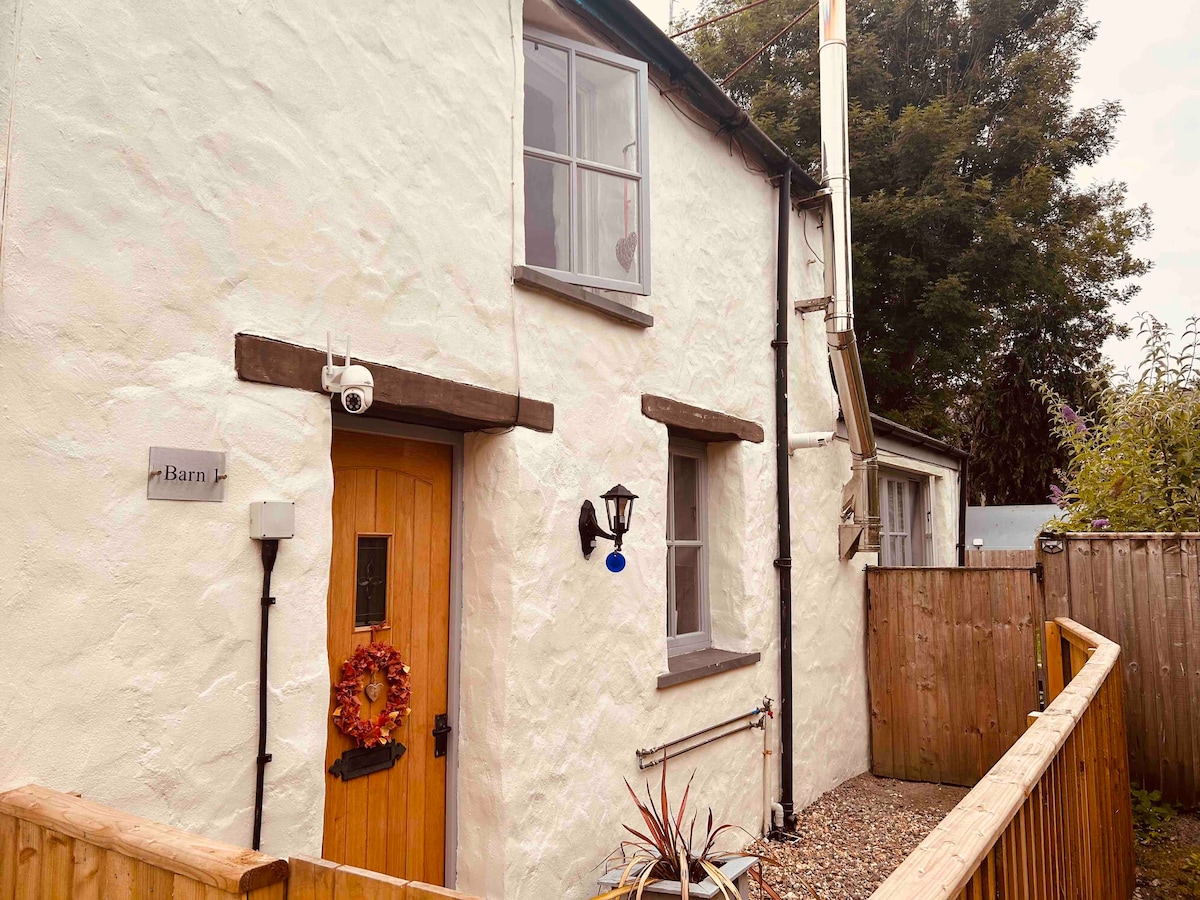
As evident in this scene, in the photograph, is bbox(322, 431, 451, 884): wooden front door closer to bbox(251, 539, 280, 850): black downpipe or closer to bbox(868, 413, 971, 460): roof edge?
bbox(251, 539, 280, 850): black downpipe

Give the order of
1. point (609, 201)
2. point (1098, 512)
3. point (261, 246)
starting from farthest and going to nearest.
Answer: point (1098, 512) → point (609, 201) → point (261, 246)

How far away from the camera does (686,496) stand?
554 cm

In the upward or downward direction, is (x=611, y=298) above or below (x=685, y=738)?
above

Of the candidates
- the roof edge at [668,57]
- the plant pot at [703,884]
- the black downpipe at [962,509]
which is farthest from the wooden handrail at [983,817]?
the black downpipe at [962,509]

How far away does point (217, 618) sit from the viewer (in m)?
2.56

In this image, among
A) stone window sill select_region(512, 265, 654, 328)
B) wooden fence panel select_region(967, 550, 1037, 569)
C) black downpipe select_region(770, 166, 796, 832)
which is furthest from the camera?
wooden fence panel select_region(967, 550, 1037, 569)

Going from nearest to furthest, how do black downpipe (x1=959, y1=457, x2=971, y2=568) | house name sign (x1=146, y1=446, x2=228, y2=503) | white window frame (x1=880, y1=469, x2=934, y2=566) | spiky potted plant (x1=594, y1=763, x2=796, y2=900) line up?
house name sign (x1=146, y1=446, x2=228, y2=503), spiky potted plant (x1=594, y1=763, x2=796, y2=900), white window frame (x1=880, y1=469, x2=934, y2=566), black downpipe (x1=959, y1=457, x2=971, y2=568)

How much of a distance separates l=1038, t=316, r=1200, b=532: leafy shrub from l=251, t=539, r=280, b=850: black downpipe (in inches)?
216

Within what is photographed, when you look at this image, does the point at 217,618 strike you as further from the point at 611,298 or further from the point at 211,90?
the point at 611,298

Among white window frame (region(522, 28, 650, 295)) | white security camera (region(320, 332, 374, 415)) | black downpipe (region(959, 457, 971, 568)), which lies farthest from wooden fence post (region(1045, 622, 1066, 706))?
black downpipe (region(959, 457, 971, 568))

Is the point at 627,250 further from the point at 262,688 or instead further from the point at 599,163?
the point at 262,688

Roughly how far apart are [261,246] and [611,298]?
218cm

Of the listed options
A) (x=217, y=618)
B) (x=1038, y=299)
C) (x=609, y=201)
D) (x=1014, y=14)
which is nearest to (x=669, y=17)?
(x=1014, y=14)

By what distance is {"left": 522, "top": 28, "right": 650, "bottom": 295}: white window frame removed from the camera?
4.23 meters
